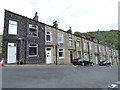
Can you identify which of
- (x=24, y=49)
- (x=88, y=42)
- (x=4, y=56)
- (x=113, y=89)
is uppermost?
(x=88, y=42)

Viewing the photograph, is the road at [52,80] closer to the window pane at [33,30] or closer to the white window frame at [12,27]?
the white window frame at [12,27]

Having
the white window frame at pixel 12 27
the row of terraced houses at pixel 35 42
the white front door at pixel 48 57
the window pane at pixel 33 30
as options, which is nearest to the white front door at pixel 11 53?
the row of terraced houses at pixel 35 42

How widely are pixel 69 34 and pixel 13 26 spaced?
12.0 metres

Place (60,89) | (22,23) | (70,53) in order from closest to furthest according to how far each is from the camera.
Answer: (60,89)
(22,23)
(70,53)

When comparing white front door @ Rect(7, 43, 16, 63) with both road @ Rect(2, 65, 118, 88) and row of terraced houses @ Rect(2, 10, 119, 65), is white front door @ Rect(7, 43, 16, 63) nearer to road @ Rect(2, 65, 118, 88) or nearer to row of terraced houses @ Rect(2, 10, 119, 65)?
row of terraced houses @ Rect(2, 10, 119, 65)

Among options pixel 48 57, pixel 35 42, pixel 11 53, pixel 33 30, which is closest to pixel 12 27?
pixel 33 30

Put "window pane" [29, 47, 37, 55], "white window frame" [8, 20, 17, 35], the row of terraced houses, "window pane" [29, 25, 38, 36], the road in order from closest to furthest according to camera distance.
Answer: the road, the row of terraced houses, "white window frame" [8, 20, 17, 35], "window pane" [29, 47, 37, 55], "window pane" [29, 25, 38, 36]

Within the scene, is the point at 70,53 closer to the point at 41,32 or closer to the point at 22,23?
the point at 41,32

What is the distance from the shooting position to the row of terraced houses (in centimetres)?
1395

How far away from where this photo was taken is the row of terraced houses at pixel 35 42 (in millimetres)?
13953

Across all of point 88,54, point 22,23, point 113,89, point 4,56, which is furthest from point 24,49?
point 88,54

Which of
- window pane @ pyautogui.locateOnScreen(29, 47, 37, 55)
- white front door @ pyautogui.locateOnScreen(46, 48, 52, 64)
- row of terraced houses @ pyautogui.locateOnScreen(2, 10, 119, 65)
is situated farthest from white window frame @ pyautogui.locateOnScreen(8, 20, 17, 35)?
white front door @ pyautogui.locateOnScreen(46, 48, 52, 64)

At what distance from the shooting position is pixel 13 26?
1455cm

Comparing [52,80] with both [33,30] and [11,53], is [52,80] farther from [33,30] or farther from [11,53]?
[33,30]
